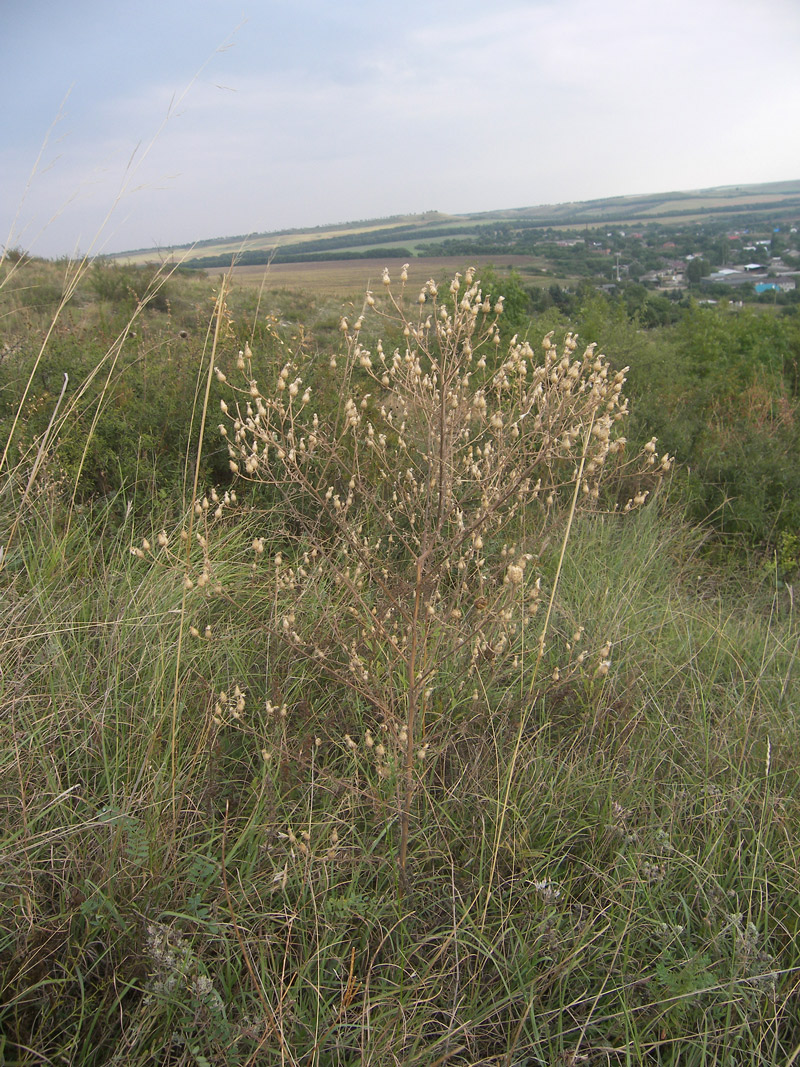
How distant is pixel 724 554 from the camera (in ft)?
14.3

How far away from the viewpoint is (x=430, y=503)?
149 centimetres

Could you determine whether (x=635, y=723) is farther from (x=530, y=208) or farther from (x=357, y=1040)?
(x=530, y=208)

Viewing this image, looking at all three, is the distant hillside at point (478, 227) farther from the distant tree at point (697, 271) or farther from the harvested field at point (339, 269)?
the distant tree at point (697, 271)

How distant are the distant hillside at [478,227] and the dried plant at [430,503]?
1.13 metres

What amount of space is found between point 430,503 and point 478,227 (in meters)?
29.0

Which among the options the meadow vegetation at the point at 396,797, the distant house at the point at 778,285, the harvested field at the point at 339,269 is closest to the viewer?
the meadow vegetation at the point at 396,797

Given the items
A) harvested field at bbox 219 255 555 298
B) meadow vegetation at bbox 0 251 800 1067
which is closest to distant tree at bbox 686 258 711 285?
harvested field at bbox 219 255 555 298

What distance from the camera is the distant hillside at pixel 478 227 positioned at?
3449 millimetres

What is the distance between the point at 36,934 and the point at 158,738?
0.53m

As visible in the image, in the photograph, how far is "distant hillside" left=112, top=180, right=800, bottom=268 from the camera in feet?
11.3

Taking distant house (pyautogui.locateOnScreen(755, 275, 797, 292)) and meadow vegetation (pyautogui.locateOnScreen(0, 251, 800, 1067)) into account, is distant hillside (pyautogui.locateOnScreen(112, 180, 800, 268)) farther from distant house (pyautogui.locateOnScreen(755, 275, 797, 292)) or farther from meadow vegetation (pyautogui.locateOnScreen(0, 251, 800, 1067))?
distant house (pyautogui.locateOnScreen(755, 275, 797, 292))

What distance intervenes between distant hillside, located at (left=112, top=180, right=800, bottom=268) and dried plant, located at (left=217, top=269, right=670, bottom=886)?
3.70 ft

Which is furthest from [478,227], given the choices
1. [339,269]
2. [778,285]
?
[339,269]

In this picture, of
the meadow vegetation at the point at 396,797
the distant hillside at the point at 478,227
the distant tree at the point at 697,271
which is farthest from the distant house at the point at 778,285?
the meadow vegetation at the point at 396,797
